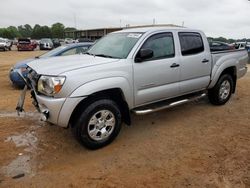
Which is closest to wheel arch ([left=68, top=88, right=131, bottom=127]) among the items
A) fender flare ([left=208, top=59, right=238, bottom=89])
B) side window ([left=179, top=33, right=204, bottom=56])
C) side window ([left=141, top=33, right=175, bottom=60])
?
side window ([left=141, top=33, right=175, bottom=60])

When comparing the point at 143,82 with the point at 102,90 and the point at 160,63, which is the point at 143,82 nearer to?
the point at 160,63

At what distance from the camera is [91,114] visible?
154 inches

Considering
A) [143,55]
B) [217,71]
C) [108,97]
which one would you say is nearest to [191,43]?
[217,71]

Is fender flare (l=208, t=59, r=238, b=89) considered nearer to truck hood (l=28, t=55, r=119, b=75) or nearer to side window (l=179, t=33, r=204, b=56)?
side window (l=179, t=33, r=204, b=56)

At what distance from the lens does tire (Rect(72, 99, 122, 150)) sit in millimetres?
3871

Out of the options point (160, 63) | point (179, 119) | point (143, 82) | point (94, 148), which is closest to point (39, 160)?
point (94, 148)

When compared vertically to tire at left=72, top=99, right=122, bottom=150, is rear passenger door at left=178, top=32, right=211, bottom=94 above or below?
above

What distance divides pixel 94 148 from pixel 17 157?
3.78 feet

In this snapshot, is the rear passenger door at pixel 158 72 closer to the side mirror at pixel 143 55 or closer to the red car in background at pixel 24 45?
the side mirror at pixel 143 55

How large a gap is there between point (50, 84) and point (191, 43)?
3.12 metres

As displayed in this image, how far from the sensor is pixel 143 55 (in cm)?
430

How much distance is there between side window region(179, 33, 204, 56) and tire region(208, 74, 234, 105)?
3.57ft

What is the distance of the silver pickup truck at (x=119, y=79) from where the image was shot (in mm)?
3748

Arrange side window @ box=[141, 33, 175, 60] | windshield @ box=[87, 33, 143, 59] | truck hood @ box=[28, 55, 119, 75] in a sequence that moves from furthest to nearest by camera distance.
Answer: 1. side window @ box=[141, 33, 175, 60]
2. windshield @ box=[87, 33, 143, 59]
3. truck hood @ box=[28, 55, 119, 75]
